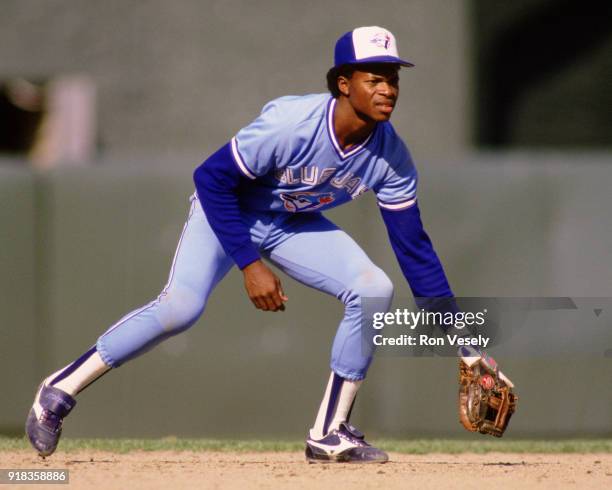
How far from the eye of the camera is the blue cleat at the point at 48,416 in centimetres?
544

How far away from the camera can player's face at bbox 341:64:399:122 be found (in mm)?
5199

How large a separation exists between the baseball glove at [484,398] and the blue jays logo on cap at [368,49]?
131cm

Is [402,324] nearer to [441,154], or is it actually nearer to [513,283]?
[513,283]

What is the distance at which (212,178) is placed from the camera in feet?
17.6

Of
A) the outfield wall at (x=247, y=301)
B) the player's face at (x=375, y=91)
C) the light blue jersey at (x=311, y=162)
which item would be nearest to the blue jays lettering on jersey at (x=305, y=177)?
the light blue jersey at (x=311, y=162)

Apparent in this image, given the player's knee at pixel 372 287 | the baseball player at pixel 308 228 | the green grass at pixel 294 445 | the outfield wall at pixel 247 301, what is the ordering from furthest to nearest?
the outfield wall at pixel 247 301, the green grass at pixel 294 445, the player's knee at pixel 372 287, the baseball player at pixel 308 228

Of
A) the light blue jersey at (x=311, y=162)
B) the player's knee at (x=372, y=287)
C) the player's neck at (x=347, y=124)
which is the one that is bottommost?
the player's knee at (x=372, y=287)

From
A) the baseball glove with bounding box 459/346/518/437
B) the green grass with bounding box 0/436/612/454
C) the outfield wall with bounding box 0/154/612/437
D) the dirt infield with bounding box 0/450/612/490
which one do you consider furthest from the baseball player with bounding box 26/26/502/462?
the outfield wall with bounding box 0/154/612/437

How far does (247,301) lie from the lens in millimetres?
7594

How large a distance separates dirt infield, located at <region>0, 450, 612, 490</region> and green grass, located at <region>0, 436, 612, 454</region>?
0.91 feet

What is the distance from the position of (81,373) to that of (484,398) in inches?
64.8

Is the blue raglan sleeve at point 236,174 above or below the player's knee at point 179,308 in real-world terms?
above

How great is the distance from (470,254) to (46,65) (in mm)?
4048

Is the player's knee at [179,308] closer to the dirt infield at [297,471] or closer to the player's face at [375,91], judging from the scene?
the dirt infield at [297,471]
